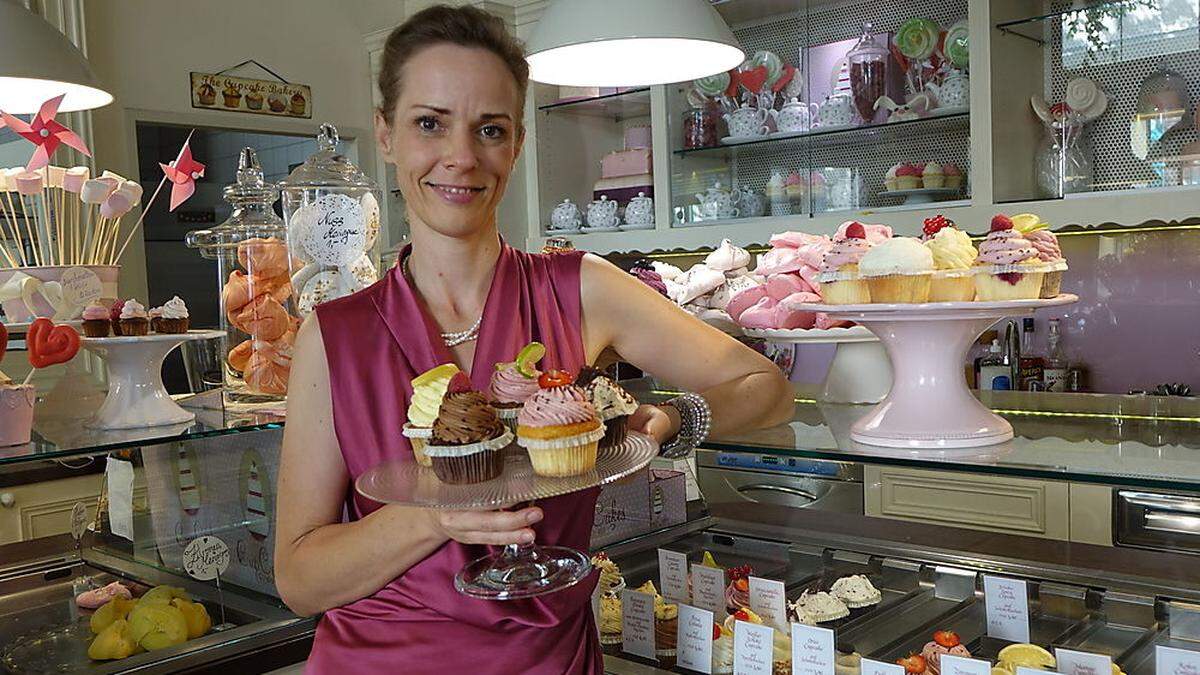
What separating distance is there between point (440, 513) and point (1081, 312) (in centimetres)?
353

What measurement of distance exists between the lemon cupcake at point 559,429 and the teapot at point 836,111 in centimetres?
317

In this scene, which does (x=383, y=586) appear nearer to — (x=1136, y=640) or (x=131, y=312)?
(x=131, y=312)

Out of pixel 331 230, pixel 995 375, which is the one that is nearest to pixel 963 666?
pixel 331 230

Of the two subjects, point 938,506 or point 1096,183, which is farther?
point 1096,183

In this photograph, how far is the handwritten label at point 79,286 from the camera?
185cm

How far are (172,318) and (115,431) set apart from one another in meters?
0.21

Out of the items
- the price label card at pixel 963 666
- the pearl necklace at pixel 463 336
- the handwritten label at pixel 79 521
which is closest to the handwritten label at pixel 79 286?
the handwritten label at pixel 79 521

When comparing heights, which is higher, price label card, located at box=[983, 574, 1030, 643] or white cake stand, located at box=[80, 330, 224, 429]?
white cake stand, located at box=[80, 330, 224, 429]

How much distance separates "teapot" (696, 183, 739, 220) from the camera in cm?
446

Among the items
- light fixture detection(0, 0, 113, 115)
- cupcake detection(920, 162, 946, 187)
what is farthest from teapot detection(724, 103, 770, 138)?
light fixture detection(0, 0, 113, 115)

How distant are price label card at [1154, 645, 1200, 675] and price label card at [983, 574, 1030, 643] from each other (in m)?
0.27

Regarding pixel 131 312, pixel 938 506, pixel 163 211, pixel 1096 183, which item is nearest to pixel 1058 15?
pixel 1096 183

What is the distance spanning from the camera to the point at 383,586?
54.6 inches

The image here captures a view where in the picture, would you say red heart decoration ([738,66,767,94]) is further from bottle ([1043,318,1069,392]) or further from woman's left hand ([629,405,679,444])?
woman's left hand ([629,405,679,444])
